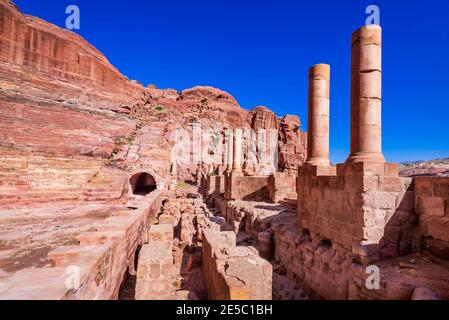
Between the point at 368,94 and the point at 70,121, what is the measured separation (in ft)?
96.2

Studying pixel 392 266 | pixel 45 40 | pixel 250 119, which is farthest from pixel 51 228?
pixel 250 119

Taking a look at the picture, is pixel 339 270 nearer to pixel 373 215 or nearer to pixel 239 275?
pixel 373 215

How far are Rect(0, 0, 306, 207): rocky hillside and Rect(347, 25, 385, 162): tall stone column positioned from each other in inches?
654

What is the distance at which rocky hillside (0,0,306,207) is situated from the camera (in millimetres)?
16234

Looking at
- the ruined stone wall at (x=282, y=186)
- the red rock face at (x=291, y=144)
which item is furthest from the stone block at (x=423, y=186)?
the red rock face at (x=291, y=144)

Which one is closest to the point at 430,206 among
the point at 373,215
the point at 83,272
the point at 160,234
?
the point at 373,215

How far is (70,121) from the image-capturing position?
26.6m

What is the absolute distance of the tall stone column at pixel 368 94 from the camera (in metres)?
4.94

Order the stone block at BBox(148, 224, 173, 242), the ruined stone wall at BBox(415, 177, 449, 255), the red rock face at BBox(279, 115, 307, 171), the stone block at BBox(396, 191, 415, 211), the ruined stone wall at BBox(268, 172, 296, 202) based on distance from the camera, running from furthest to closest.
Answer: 1. the red rock face at BBox(279, 115, 307, 171)
2. the ruined stone wall at BBox(268, 172, 296, 202)
3. the stone block at BBox(148, 224, 173, 242)
4. the stone block at BBox(396, 191, 415, 211)
5. the ruined stone wall at BBox(415, 177, 449, 255)

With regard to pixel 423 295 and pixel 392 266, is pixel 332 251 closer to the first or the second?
pixel 392 266

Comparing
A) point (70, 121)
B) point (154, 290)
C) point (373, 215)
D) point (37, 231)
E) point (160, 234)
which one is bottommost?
point (37, 231)

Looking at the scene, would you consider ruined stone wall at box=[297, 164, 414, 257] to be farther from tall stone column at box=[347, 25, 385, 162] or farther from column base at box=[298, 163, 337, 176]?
column base at box=[298, 163, 337, 176]

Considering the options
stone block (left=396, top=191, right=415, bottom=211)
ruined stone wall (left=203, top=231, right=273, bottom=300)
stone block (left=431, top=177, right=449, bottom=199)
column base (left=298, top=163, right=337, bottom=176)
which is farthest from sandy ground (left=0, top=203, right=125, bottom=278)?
stone block (left=431, top=177, right=449, bottom=199)

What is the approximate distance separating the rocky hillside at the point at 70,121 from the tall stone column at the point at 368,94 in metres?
16.6
